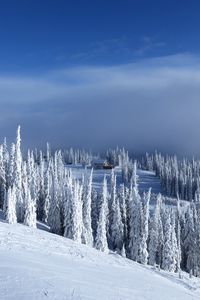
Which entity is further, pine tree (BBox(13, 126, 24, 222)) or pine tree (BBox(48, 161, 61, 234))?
pine tree (BBox(48, 161, 61, 234))

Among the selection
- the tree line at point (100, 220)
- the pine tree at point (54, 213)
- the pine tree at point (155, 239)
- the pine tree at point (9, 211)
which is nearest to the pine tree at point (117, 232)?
the tree line at point (100, 220)

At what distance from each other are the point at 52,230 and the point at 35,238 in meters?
36.1

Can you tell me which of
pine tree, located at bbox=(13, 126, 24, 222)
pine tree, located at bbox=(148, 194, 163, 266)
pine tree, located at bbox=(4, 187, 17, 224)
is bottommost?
pine tree, located at bbox=(148, 194, 163, 266)

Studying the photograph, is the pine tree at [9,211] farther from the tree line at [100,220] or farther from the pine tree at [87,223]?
the pine tree at [87,223]

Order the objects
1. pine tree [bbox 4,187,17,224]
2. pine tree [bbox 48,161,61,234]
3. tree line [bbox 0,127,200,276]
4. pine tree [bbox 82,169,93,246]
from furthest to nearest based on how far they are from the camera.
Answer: pine tree [bbox 48,161,61,234] → pine tree [bbox 82,169,93,246] → tree line [bbox 0,127,200,276] → pine tree [bbox 4,187,17,224]

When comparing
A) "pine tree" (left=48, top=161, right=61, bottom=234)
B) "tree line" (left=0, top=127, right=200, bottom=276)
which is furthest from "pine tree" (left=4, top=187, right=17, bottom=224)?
"pine tree" (left=48, top=161, right=61, bottom=234)

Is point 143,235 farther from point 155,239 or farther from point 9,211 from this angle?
point 9,211

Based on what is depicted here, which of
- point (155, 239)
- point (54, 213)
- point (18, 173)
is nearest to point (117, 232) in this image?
point (155, 239)

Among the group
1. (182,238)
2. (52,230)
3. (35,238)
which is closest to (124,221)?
(182,238)

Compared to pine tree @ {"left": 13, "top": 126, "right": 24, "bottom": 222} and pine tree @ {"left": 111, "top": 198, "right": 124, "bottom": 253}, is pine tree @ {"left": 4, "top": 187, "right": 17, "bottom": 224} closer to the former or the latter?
pine tree @ {"left": 13, "top": 126, "right": 24, "bottom": 222}

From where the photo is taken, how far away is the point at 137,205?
3976 inches

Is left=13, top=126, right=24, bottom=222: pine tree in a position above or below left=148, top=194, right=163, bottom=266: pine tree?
above

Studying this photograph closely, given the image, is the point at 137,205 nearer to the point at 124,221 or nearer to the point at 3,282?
the point at 124,221

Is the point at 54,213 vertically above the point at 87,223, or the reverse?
the point at 54,213
